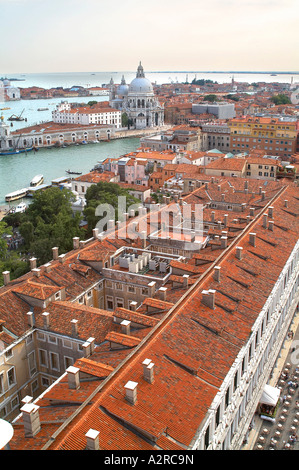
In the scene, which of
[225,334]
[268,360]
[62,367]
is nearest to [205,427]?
[225,334]

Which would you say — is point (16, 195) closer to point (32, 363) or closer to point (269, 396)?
point (32, 363)

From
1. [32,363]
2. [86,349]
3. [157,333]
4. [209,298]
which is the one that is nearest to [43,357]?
[32,363]

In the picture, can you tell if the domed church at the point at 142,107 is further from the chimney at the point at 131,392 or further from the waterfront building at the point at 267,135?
the chimney at the point at 131,392

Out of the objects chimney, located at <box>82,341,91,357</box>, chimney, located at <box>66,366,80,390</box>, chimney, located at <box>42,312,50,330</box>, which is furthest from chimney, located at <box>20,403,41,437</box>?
chimney, located at <box>42,312,50,330</box>

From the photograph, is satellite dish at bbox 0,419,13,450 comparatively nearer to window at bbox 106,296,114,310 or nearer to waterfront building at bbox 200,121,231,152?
window at bbox 106,296,114,310

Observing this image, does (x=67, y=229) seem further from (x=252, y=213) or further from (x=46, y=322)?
(x=46, y=322)

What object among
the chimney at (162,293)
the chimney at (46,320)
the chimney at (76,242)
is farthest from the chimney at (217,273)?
the chimney at (76,242)
